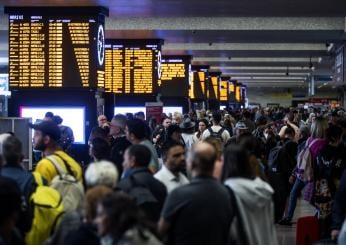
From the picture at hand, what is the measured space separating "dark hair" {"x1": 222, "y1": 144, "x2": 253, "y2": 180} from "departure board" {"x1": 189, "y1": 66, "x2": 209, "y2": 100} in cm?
2507

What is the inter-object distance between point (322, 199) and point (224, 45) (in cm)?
1715

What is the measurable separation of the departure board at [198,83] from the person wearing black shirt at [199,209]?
83.8ft

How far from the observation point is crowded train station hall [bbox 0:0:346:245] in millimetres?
5375

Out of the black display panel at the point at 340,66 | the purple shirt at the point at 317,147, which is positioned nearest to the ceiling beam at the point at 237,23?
the black display panel at the point at 340,66

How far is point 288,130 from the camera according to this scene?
43.7 ft

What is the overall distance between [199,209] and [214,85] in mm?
33821

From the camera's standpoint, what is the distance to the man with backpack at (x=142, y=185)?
579 centimetres

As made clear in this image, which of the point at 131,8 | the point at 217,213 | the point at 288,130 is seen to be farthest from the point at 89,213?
the point at 131,8

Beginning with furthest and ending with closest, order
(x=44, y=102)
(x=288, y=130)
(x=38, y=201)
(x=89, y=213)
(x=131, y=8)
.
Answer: (x=131, y=8) → (x=44, y=102) → (x=288, y=130) → (x=38, y=201) → (x=89, y=213)

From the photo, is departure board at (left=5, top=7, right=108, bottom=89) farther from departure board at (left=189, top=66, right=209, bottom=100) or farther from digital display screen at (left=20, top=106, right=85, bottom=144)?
departure board at (left=189, top=66, right=209, bottom=100)

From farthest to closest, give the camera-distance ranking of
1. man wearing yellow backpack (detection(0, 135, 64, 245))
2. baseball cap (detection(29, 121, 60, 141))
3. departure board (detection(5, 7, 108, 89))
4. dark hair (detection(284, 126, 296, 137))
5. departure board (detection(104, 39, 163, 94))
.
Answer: departure board (detection(104, 39, 163, 94)) → departure board (detection(5, 7, 108, 89)) → dark hair (detection(284, 126, 296, 137)) → baseball cap (detection(29, 121, 60, 141)) → man wearing yellow backpack (detection(0, 135, 64, 245))

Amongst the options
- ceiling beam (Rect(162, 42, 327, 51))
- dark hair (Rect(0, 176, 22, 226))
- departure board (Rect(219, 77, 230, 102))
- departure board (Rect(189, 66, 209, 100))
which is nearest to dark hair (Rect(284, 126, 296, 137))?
dark hair (Rect(0, 176, 22, 226))

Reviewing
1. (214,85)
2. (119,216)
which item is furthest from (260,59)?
(119,216)

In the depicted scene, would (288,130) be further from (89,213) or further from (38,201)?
(89,213)
